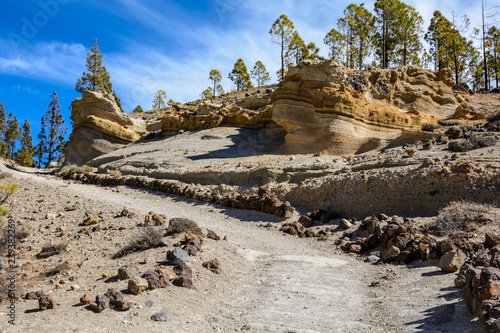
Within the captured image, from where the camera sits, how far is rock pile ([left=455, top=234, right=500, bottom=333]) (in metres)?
4.51

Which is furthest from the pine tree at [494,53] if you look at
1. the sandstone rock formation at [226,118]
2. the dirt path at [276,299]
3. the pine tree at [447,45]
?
the dirt path at [276,299]

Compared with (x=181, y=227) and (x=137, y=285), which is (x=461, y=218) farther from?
(x=137, y=285)

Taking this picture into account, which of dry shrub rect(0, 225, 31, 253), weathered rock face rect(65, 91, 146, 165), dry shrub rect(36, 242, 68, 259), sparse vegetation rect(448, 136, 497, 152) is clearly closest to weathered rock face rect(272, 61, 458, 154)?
sparse vegetation rect(448, 136, 497, 152)

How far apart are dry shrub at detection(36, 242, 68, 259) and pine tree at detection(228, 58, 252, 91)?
57496mm

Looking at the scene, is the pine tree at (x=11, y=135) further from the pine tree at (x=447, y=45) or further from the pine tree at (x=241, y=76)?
the pine tree at (x=447, y=45)

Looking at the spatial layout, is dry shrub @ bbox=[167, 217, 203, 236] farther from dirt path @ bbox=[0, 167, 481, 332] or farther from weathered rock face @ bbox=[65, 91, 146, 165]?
weathered rock face @ bbox=[65, 91, 146, 165]

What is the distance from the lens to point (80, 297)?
614 cm

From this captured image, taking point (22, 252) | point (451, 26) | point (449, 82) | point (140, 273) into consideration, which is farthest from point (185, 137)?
point (451, 26)

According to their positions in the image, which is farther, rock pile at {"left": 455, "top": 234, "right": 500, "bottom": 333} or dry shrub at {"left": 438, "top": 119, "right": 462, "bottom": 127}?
dry shrub at {"left": 438, "top": 119, "right": 462, "bottom": 127}

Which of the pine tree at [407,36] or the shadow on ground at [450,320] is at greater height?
the pine tree at [407,36]

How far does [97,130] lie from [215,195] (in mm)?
25027

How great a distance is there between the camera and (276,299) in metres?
6.70

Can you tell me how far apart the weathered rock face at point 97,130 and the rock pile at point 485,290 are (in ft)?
116

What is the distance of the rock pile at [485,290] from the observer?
177 inches
